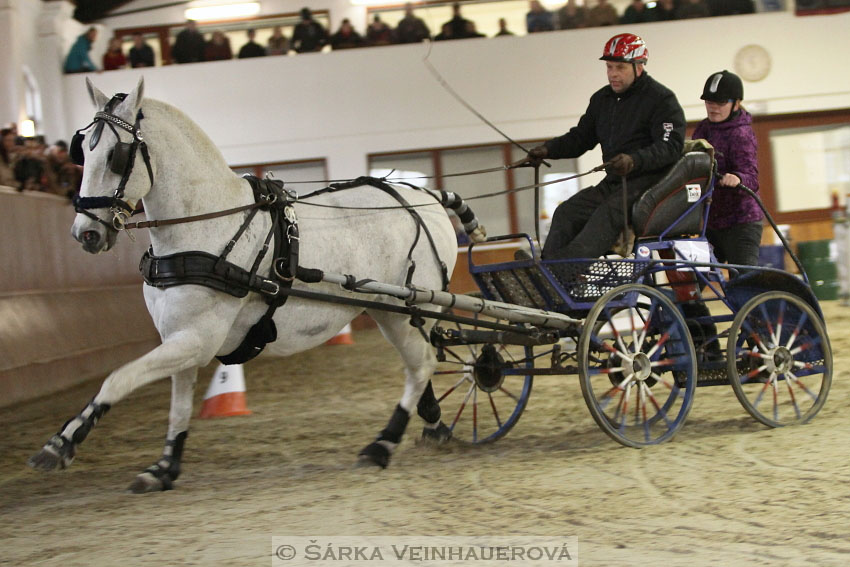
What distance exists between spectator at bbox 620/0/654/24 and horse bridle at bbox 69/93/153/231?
1306 cm

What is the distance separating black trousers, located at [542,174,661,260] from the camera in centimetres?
574

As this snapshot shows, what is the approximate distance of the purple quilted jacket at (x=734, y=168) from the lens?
637 cm

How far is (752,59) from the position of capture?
650 inches

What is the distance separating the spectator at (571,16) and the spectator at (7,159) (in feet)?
29.4

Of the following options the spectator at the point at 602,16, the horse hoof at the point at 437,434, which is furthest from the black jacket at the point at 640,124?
the spectator at the point at 602,16

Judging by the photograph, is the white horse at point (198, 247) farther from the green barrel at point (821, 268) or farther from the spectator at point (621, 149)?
the green barrel at point (821, 268)

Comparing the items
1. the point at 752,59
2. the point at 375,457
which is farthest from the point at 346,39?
the point at 375,457

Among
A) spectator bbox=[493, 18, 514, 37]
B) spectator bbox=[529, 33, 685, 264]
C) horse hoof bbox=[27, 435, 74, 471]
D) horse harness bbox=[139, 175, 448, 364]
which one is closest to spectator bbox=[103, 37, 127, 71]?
spectator bbox=[493, 18, 514, 37]

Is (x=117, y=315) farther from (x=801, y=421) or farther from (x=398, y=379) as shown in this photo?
(x=801, y=421)

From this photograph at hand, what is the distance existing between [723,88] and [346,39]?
10.9m

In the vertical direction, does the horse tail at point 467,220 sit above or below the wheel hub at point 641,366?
above

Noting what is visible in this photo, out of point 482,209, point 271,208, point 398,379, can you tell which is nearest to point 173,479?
point 271,208

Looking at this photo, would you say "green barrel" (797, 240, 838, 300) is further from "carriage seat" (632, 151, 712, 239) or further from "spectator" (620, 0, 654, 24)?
"carriage seat" (632, 151, 712, 239)

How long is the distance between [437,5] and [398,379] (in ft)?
30.1
